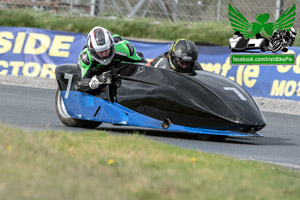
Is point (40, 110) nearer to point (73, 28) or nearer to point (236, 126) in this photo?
point (236, 126)

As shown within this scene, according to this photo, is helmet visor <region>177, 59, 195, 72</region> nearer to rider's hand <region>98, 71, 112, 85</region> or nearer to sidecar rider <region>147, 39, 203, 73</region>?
sidecar rider <region>147, 39, 203, 73</region>

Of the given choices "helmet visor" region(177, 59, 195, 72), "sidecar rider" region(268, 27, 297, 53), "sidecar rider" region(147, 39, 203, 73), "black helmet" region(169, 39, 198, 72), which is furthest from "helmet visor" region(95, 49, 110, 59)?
"sidecar rider" region(268, 27, 297, 53)

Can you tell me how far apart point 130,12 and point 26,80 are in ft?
14.4

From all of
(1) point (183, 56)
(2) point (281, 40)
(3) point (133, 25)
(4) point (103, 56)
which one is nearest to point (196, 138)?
(1) point (183, 56)

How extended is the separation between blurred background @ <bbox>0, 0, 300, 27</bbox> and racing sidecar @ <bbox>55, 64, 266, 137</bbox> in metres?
7.77

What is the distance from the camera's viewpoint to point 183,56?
8.66 meters

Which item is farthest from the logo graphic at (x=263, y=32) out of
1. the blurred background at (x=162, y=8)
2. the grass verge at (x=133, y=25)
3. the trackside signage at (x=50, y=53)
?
the grass verge at (x=133, y=25)

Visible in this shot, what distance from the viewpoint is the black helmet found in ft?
28.4

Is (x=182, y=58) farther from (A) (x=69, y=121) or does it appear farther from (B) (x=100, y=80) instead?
(A) (x=69, y=121)

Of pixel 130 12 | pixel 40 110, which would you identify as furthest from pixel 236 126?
pixel 130 12

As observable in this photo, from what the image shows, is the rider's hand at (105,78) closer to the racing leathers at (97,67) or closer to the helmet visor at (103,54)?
the racing leathers at (97,67)

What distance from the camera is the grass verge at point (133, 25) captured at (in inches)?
701

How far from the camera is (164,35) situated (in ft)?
61.7

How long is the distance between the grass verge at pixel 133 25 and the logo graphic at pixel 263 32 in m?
0.70
